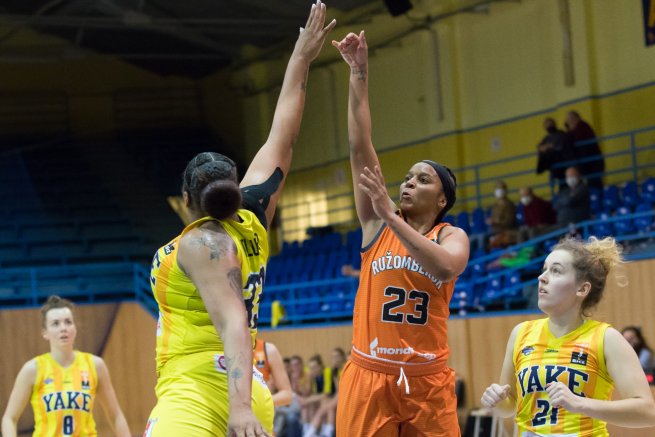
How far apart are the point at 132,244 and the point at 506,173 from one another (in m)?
8.39

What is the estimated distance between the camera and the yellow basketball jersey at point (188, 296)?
3.76m

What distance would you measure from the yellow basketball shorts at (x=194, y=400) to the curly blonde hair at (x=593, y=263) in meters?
1.72

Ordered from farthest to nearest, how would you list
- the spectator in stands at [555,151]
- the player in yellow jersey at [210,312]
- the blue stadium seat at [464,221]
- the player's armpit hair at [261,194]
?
Result: the blue stadium seat at [464,221] < the spectator in stands at [555,151] < the player's armpit hair at [261,194] < the player in yellow jersey at [210,312]

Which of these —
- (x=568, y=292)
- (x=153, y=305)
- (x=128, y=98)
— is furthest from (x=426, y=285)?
(x=128, y=98)

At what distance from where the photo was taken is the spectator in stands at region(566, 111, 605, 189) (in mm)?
14414

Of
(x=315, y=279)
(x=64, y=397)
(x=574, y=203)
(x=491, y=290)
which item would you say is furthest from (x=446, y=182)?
(x=315, y=279)

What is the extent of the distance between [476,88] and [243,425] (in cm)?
1547

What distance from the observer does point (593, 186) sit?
47.9 feet

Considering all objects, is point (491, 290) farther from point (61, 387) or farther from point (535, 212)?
point (61, 387)

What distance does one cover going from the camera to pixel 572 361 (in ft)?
15.1

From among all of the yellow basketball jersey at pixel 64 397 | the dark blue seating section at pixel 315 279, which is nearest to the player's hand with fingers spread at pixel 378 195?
the yellow basketball jersey at pixel 64 397

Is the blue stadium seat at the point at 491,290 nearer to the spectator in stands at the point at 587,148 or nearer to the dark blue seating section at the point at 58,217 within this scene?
the spectator in stands at the point at 587,148

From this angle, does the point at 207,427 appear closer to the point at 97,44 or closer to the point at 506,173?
the point at 506,173

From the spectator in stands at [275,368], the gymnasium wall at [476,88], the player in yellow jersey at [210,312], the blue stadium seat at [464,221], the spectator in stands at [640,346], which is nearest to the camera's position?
the player in yellow jersey at [210,312]
